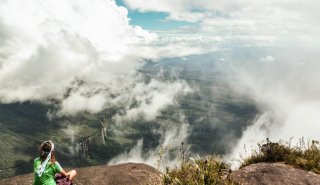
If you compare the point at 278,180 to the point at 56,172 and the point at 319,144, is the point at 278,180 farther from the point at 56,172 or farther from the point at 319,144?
the point at 56,172

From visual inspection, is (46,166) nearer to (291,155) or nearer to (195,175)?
(195,175)

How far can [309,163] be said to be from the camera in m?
13.5

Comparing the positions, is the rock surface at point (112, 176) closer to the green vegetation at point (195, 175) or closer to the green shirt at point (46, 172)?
the green vegetation at point (195, 175)

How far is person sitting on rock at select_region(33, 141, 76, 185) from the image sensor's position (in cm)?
1017

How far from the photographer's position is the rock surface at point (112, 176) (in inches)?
605

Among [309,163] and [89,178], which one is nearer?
[309,163]

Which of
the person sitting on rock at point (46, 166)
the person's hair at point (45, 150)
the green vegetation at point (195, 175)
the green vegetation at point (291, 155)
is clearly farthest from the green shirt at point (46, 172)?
the green vegetation at point (291, 155)

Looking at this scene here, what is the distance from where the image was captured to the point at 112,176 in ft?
51.6

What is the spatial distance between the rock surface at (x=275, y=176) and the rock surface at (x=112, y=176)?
11.7 feet

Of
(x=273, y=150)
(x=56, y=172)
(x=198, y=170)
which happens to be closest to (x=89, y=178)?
(x=56, y=172)

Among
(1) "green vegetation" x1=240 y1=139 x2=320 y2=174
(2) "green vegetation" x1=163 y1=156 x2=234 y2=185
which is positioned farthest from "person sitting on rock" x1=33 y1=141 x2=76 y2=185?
(1) "green vegetation" x1=240 y1=139 x2=320 y2=174

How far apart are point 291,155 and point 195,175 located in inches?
208

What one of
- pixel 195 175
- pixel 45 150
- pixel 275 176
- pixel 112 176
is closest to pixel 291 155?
pixel 275 176

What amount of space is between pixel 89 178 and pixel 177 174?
554cm
